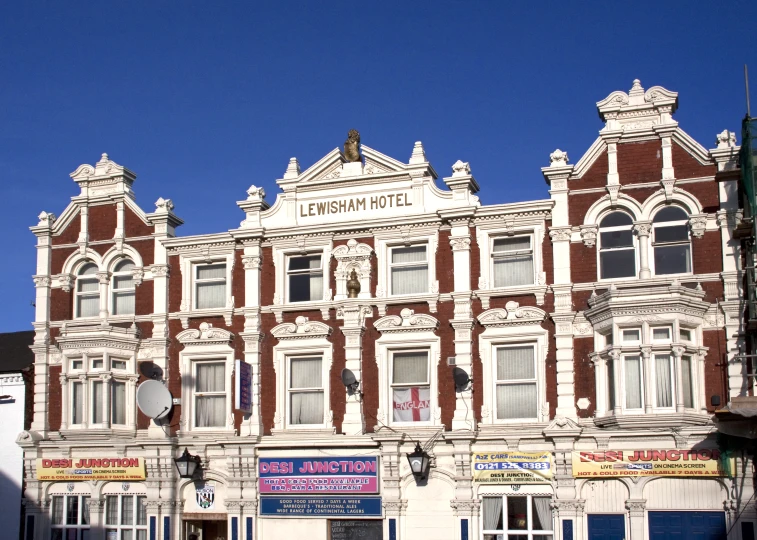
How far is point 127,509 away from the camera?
3044 centimetres

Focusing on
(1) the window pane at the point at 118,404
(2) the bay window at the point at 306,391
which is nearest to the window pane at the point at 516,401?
(2) the bay window at the point at 306,391

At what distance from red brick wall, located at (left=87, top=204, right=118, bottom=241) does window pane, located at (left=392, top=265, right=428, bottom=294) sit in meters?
9.77

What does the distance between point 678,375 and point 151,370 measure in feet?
50.6

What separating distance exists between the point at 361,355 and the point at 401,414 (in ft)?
6.83

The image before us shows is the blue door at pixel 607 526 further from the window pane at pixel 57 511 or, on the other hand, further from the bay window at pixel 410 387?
the window pane at pixel 57 511

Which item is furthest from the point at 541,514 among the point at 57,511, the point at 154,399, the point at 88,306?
the point at 88,306

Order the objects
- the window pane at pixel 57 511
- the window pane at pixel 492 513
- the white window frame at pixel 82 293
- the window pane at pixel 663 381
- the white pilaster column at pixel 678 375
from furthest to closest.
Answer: the white window frame at pixel 82 293 → the window pane at pixel 57 511 → the window pane at pixel 492 513 → the window pane at pixel 663 381 → the white pilaster column at pixel 678 375

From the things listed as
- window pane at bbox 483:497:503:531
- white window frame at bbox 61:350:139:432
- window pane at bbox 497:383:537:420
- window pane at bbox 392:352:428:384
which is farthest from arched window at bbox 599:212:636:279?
white window frame at bbox 61:350:139:432

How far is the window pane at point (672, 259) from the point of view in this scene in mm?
26672

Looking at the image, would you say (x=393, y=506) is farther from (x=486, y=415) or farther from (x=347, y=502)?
(x=486, y=415)

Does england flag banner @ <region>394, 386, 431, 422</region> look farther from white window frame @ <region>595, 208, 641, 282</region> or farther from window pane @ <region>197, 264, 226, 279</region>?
window pane @ <region>197, 264, 226, 279</region>

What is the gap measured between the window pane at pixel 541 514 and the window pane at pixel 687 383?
14.7ft

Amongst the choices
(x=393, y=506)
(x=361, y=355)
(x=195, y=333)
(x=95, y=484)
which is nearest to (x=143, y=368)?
(x=195, y=333)

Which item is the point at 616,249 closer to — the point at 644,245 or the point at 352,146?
the point at 644,245
